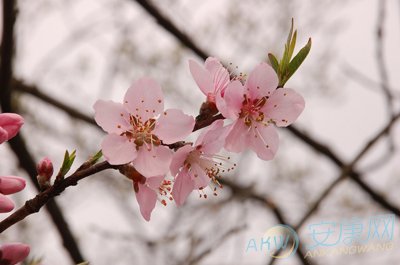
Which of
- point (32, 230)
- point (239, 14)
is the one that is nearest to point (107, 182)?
point (32, 230)

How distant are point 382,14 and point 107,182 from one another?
2.98 m

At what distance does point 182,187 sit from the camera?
985 millimetres

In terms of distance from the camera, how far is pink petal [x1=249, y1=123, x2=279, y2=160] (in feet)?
3.27

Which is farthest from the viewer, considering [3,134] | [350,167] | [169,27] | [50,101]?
[50,101]

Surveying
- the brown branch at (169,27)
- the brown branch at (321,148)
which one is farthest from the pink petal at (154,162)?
the brown branch at (321,148)

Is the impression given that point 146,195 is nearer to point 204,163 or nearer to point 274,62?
point 204,163

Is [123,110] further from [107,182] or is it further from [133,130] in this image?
[107,182]

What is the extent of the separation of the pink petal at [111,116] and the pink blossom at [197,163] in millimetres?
144

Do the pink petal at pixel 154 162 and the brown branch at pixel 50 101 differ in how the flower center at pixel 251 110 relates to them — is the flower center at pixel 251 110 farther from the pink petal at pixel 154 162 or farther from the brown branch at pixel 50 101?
the brown branch at pixel 50 101

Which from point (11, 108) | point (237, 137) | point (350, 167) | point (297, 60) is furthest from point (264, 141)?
point (11, 108)

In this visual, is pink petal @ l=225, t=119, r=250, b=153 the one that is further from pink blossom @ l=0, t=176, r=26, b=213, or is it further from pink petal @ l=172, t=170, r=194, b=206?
pink blossom @ l=0, t=176, r=26, b=213

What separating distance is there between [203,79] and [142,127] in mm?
157

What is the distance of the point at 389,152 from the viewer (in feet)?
8.02

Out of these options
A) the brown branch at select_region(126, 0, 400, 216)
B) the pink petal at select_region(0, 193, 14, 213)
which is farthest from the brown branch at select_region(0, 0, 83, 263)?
the pink petal at select_region(0, 193, 14, 213)
